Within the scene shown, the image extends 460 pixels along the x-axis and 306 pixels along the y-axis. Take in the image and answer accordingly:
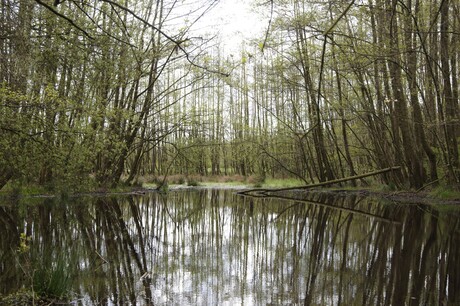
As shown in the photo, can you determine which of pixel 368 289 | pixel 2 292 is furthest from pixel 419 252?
pixel 2 292

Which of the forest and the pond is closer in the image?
the pond

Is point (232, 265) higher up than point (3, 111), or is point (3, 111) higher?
point (3, 111)

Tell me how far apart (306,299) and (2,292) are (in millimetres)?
2715

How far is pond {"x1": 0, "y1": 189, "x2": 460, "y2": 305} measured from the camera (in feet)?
12.8

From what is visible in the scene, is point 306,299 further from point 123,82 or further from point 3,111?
point 123,82

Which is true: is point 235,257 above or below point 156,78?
below

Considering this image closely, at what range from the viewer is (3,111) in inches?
292

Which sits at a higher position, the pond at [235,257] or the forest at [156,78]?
the forest at [156,78]

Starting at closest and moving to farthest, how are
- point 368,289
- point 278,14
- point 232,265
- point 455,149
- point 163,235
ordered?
point 368,289 → point 232,265 → point 163,235 → point 455,149 → point 278,14

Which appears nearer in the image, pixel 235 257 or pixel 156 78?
pixel 235 257

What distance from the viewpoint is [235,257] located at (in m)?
5.57

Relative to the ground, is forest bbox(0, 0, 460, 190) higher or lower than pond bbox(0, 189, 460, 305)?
higher

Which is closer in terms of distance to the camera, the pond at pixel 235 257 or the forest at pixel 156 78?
the pond at pixel 235 257

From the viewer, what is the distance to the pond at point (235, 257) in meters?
3.91
